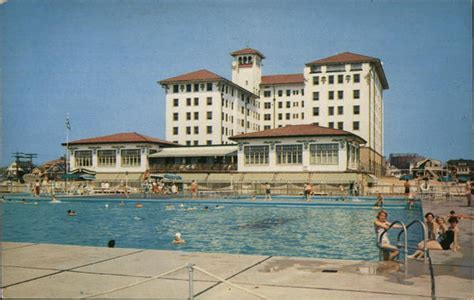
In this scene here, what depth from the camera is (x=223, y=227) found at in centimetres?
2050

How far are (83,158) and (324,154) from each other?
1166 inches

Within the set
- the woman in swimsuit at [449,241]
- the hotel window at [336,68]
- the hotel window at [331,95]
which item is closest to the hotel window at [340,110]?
the hotel window at [331,95]

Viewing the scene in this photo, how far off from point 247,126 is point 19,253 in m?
76.3

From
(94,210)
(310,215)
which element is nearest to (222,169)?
(94,210)

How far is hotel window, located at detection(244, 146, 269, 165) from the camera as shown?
168 feet

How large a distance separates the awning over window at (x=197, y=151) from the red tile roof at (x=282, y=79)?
125 ft

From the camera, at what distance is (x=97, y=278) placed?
710 cm

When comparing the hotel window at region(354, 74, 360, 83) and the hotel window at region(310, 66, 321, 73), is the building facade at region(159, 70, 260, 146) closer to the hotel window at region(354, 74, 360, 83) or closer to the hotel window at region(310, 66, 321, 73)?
the hotel window at region(310, 66, 321, 73)

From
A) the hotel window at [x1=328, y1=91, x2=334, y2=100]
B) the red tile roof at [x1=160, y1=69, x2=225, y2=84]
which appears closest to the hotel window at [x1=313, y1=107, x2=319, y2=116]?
the hotel window at [x1=328, y1=91, x2=334, y2=100]

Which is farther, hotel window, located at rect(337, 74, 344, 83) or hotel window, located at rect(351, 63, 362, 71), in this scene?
hotel window, located at rect(337, 74, 344, 83)

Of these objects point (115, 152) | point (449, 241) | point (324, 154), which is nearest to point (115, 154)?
point (115, 152)

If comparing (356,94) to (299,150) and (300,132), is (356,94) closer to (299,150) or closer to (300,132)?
(300,132)

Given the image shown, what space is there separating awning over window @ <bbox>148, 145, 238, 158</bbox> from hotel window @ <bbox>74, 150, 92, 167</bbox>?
25.6 feet

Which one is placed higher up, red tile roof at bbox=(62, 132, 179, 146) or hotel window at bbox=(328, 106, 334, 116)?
hotel window at bbox=(328, 106, 334, 116)
